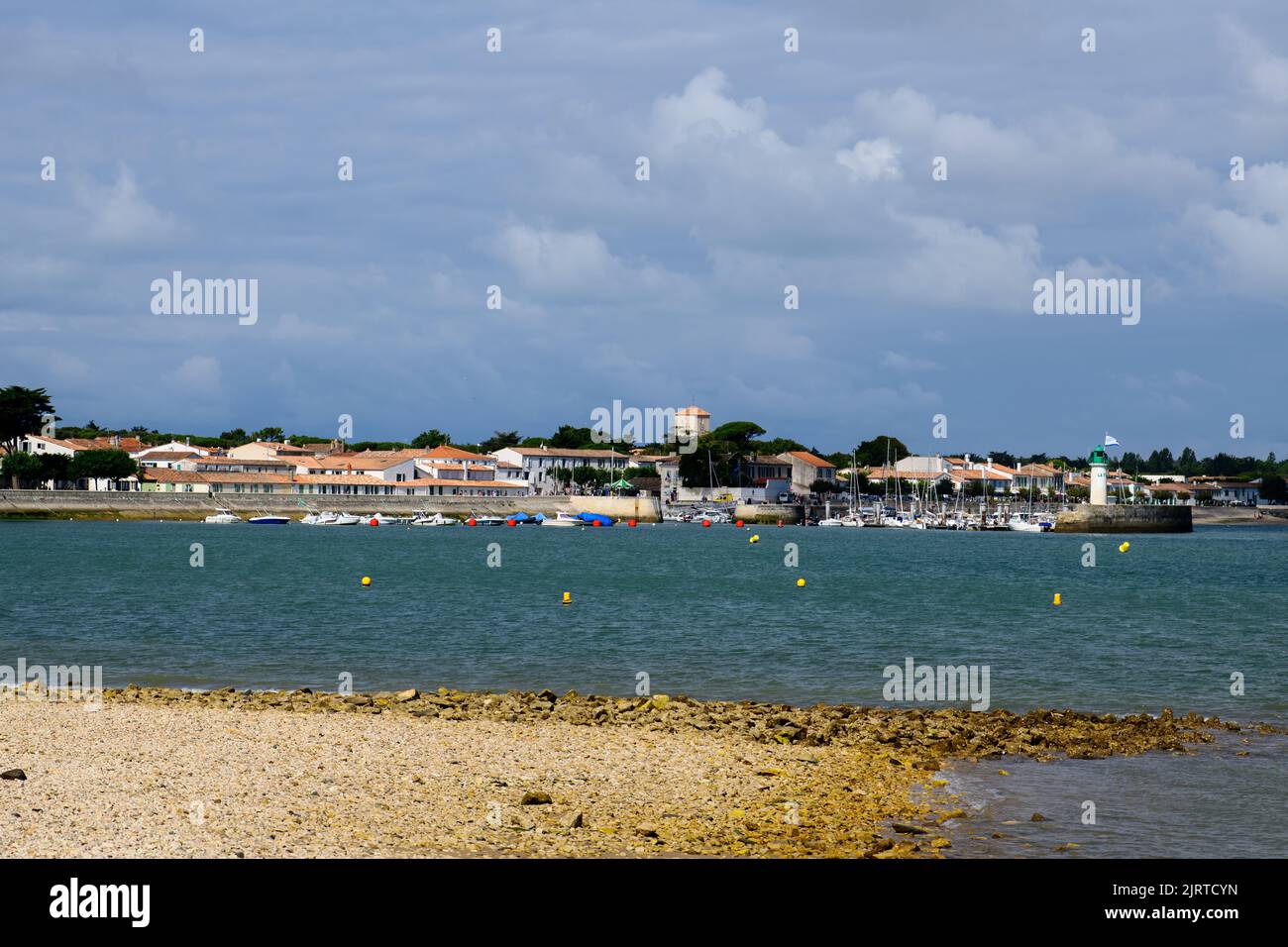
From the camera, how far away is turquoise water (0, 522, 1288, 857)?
1700cm

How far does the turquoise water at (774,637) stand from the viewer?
669 inches

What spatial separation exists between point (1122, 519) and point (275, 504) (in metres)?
96.0

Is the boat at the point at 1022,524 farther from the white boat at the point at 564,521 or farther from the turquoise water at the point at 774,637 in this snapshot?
the turquoise water at the point at 774,637

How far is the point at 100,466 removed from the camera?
155500 mm

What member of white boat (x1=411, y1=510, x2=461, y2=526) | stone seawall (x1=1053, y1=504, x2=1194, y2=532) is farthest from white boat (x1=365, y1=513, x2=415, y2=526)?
stone seawall (x1=1053, y1=504, x2=1194, y2=532)

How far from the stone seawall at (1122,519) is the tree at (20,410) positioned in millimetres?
117291

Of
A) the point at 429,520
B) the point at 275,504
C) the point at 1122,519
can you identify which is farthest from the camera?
the point at 429,520

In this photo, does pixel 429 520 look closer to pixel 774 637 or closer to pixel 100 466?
pixel 100 466

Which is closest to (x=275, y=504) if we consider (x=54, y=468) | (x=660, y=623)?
(x=54, y=468)

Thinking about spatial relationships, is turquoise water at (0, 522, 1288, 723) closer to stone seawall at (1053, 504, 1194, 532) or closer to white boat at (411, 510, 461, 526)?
stone seawall at (1053, 504, 1194, 532)

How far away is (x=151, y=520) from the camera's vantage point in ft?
474

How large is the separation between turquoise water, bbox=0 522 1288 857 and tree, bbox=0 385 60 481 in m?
73.8
